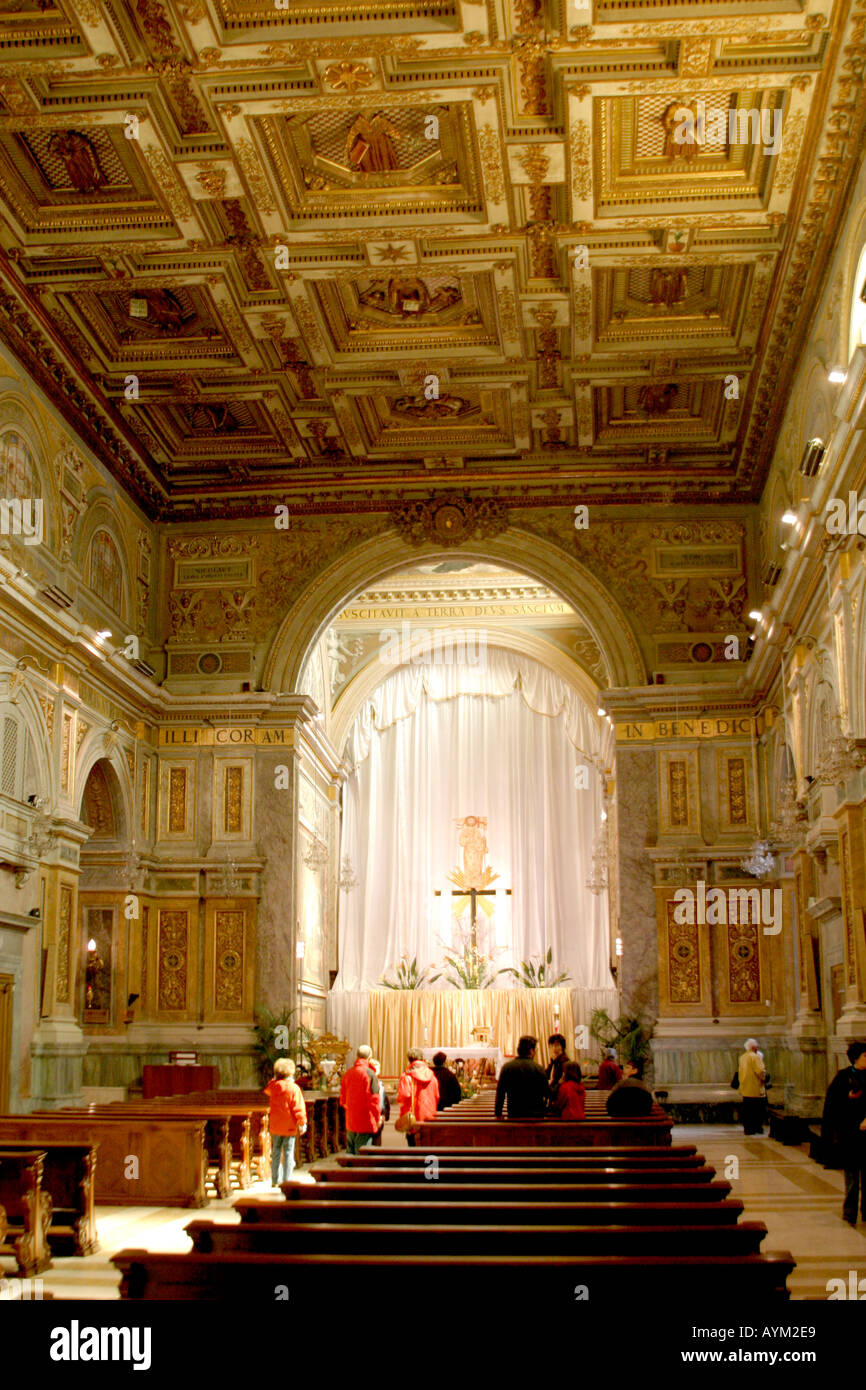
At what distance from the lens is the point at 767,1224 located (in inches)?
370

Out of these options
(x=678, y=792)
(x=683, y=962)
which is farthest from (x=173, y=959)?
(x=678, y=792)

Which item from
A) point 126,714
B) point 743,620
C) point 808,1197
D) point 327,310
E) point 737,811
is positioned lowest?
point 808,1197

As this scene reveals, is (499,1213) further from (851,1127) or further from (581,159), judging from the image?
(581,159)

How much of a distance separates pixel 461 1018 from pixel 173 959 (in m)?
6.95

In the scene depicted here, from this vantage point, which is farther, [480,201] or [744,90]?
[480,201]

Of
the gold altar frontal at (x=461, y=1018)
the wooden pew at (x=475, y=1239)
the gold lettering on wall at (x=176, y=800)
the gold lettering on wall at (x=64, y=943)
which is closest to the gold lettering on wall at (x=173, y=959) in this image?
the gold lettering on wall at (x=176, y=800)

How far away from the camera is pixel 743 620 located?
20688 mm

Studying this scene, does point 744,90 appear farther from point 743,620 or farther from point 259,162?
point 743,620

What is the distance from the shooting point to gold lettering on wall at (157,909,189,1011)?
792 inches

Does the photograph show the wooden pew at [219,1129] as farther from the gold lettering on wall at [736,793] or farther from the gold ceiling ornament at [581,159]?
the gold ceiling ornament at [581,159]

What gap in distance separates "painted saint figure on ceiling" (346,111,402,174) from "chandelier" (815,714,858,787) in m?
7.12
